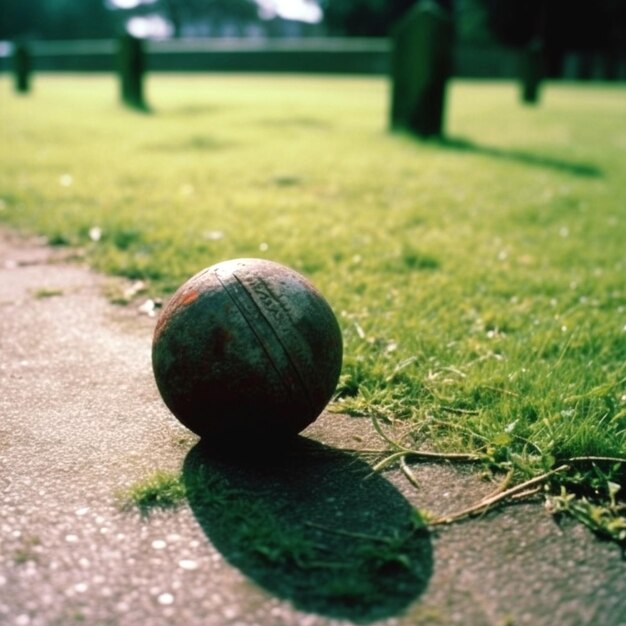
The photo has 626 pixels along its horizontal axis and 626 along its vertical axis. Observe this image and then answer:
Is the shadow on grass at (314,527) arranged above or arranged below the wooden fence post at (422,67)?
below

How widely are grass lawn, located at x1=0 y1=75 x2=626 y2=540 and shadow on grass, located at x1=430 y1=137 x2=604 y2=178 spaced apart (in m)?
0.05

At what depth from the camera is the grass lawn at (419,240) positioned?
3516 mm

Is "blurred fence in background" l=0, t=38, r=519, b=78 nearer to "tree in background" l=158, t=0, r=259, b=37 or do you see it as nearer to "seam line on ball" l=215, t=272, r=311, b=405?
"seam line on ball" l=215, t=272, r=311, b=405

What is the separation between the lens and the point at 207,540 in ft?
8.53

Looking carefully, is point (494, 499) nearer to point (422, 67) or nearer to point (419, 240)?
point (419, 240)

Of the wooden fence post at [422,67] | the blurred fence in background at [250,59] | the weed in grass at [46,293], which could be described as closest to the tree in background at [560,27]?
the blurred fence in background at [250,59]

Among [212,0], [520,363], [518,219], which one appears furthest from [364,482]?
[212,0]

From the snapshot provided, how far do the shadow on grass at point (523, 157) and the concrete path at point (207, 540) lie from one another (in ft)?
28.8

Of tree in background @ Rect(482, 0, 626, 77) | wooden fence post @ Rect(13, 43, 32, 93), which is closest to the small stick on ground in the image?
wooden fence post @ Rect(13, 43, 32, 93)

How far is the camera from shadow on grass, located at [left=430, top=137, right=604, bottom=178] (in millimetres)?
11141

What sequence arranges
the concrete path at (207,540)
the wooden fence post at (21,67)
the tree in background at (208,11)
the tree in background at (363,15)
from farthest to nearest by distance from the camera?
the tree in background at (208,11)
the tree in background at (363,15)
the wooden fence post at (21,67)
the concrete path at (207,540)

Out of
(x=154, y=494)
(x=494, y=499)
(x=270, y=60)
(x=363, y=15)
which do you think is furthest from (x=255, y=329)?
(x=363, y=15)

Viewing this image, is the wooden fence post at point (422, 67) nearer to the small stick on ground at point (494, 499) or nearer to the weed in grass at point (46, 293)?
the weed in grass at point (46, 293)

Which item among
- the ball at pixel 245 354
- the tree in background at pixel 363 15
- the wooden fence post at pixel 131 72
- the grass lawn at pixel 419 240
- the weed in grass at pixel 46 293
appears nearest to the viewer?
the ball at pixel 245 354
